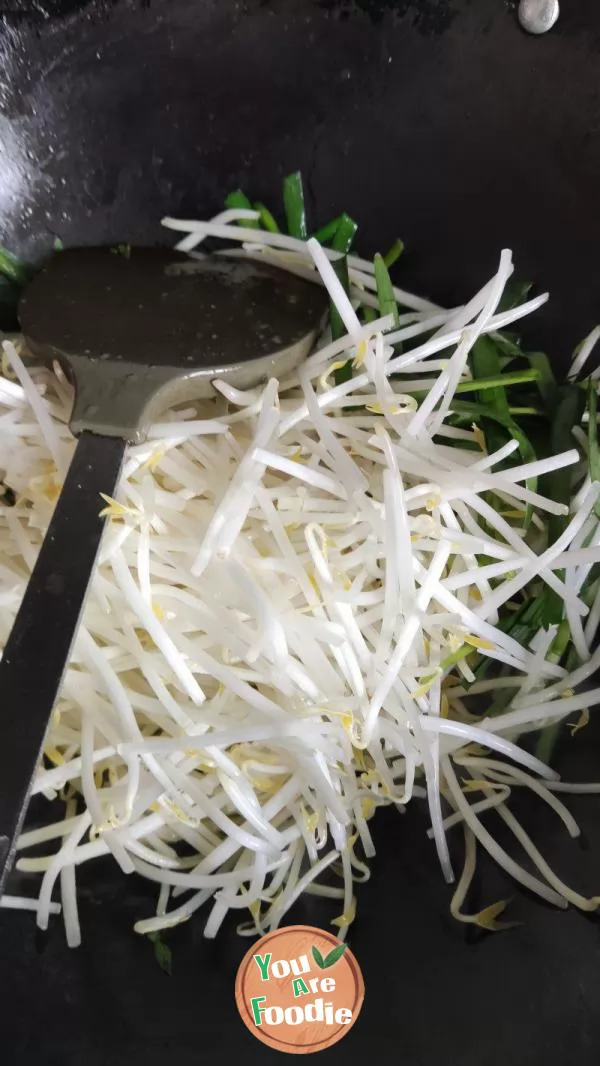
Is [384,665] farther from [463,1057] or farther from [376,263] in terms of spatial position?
[376,263]

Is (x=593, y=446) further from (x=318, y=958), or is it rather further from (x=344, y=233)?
(x=318, y=958)

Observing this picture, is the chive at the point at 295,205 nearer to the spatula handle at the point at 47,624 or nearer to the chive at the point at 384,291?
the chive at the point at 384,291

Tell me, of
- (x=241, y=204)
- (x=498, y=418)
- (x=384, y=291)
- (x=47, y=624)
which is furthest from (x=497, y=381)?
(x=47, y=624)

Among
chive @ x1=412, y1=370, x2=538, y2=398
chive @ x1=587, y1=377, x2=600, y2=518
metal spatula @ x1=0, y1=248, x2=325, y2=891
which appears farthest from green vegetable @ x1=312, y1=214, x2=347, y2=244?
chive @ x1=587, y1=377, x2=600, y2=518

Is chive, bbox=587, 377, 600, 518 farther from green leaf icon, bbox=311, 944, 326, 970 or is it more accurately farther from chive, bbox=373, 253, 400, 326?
green leaf icon, bbox=311, 944, 326, 970

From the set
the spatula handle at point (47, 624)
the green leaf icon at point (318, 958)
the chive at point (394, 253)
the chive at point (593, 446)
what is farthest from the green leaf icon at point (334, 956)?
the chive at point (394, 253)

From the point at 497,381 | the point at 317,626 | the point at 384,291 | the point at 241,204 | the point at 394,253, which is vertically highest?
the point at 241,204
